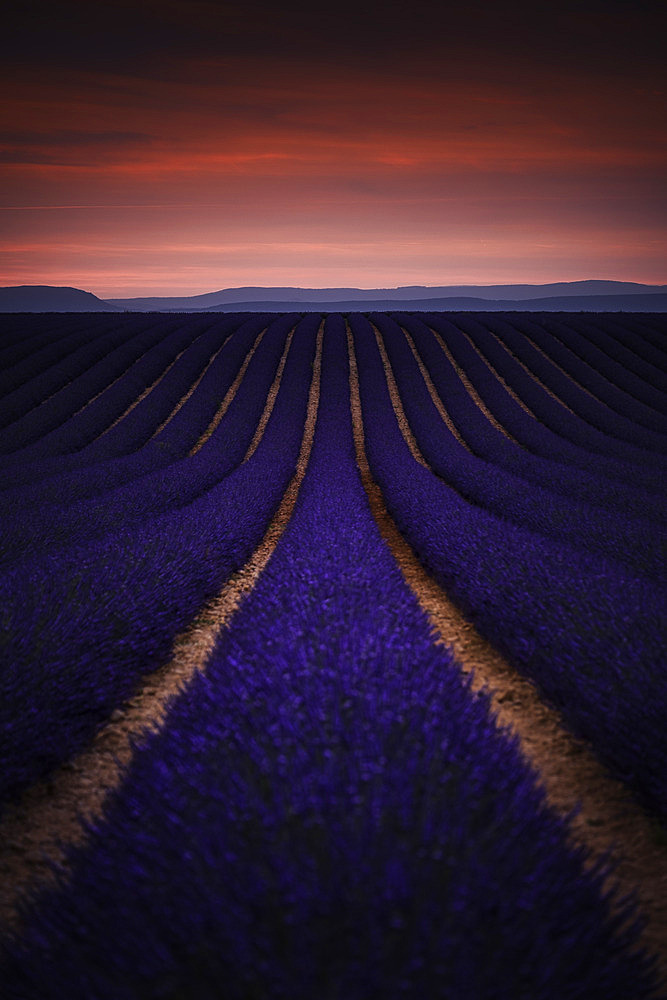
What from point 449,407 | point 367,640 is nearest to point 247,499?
point 367,640

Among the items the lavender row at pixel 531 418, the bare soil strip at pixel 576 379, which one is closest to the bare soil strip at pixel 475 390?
the lavender row at pixel 531 418

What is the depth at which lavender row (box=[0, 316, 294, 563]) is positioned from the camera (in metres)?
4.71

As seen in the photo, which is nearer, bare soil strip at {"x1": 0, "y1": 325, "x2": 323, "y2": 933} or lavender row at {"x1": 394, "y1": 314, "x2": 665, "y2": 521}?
bare soil strip at {"x1": 0, "y1": 325, "x2": 323, "y2": 933}

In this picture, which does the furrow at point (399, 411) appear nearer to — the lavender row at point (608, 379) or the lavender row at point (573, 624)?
the lavender row at point (573, 624)

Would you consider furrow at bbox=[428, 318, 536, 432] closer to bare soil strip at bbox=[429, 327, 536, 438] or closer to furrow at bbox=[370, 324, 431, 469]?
bare soil strip at bbox=[429, 327, 536, 438]

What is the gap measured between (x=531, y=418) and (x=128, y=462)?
9602mm

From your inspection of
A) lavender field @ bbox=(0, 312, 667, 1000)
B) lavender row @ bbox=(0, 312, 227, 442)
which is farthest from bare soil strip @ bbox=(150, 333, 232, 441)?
lavender field @ bbox=(0, 312, 667, 1000)

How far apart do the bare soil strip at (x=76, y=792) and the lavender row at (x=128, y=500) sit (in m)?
1.96

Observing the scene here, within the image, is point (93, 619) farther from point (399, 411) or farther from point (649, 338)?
point (649, 338)

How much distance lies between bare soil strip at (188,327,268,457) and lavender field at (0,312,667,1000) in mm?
4448

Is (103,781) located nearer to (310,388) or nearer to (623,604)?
(623,604)

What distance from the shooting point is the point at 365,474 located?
31.3ft

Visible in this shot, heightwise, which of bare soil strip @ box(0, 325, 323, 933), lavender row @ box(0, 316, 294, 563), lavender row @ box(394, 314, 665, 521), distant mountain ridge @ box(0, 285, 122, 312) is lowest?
bare soil strip @ box(0, 325, 323, 933)

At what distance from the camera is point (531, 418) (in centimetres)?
1255
